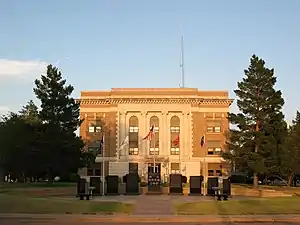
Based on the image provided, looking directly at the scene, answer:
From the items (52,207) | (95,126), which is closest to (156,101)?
(95,126)

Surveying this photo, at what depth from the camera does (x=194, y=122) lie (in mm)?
99875

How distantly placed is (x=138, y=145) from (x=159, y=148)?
4.18m

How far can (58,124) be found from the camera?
5841 cm

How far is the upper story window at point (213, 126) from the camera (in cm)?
9950

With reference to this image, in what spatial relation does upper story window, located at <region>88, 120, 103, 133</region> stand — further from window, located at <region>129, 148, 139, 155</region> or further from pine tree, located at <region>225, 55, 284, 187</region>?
pine tree, located at <region>225, 55, 284, 187</region>

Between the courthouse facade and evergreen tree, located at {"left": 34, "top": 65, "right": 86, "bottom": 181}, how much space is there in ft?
127

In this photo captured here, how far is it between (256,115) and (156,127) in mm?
39446

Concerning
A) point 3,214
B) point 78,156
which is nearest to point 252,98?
point 78,156

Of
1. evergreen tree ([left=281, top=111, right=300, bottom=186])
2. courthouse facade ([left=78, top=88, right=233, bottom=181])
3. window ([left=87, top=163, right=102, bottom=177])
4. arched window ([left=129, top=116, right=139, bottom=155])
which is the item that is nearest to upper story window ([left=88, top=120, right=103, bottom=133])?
courthouse facade ([left=78, top=88, right=233, bottom=181])

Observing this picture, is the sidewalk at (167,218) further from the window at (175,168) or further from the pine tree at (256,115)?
the window at (175,168)

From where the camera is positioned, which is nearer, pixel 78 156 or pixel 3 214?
pixel 3 214

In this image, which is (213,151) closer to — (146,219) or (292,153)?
(292,153)

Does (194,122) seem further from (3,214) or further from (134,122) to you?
(3,214)

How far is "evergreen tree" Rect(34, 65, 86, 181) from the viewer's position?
57.0m
